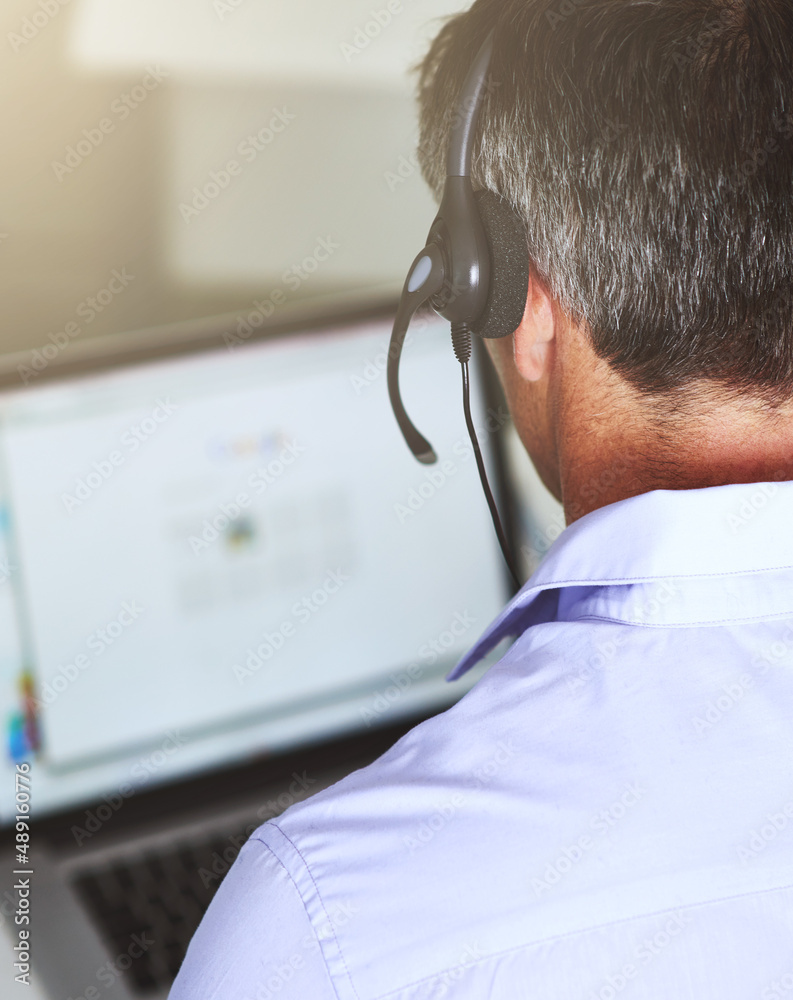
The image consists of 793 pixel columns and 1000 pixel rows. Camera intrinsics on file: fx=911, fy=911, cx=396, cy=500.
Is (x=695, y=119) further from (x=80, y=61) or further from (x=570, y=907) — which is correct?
(x=80, y=61)

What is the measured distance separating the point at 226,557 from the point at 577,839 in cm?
65

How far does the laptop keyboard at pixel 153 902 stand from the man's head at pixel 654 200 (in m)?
0.58

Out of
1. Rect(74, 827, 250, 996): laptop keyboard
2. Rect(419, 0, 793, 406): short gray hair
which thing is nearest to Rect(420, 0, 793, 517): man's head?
Rect(419, 0, 793, 406): short gray hair

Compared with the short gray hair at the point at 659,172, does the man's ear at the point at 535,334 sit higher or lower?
lower

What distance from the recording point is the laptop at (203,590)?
900 mm

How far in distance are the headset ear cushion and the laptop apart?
428 millimetres

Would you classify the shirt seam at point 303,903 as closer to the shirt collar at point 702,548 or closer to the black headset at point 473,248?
the shirt collar at point 702,548

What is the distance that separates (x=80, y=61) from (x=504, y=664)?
0.91m

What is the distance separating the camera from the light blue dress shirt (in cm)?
40

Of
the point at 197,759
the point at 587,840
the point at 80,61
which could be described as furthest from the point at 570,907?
the point at 80,61

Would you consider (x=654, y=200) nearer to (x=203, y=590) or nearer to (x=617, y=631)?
(x=617, y=631)

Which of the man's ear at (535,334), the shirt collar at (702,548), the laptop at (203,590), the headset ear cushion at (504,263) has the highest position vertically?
the headset ear cushion at (504,263)

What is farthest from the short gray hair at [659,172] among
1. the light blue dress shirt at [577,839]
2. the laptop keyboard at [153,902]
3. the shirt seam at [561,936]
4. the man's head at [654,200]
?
the laptop keyboard at [153,902]

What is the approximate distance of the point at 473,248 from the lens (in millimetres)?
588
